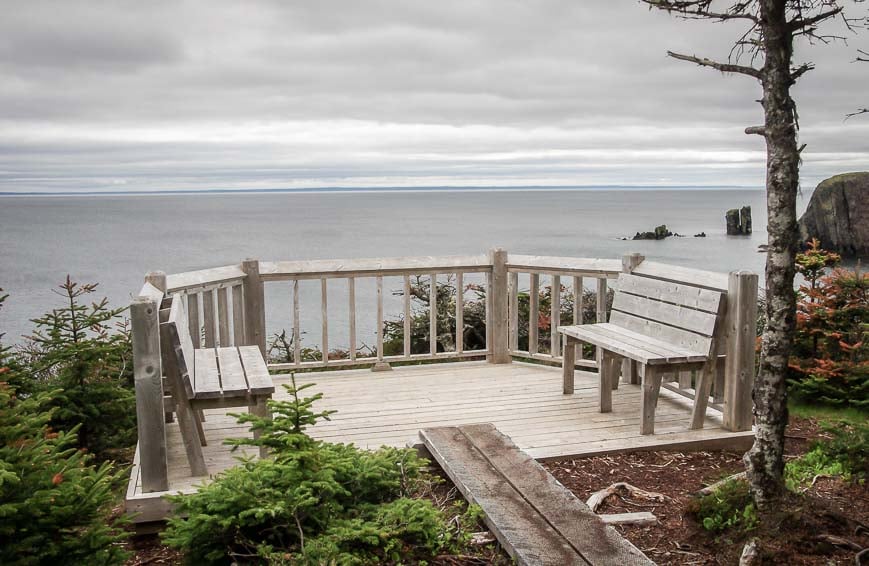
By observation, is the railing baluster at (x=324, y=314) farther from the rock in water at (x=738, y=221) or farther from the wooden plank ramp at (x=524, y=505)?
the rock in water at (x=738, y=221)

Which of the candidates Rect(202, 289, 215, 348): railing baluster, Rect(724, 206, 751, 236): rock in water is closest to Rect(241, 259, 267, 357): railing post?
Rect(202, 289, 215, 348): railing baluster

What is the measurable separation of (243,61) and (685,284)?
13.3m

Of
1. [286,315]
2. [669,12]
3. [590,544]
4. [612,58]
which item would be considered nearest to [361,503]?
[590,544]

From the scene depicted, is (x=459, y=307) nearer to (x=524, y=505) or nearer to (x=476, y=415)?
(x=476, y=415)

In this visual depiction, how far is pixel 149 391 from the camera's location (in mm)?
4082

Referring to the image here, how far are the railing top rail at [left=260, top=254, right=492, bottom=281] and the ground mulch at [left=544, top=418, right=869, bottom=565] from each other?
9.26 feet

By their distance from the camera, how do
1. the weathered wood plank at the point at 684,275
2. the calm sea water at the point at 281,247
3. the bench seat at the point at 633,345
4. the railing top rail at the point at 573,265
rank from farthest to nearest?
the calm sea water at the point at 281,247 → the railing top rail at the point at 573,265 → the weathered wood plank at the point at 684,275 → the bench seat at the point at 633,345

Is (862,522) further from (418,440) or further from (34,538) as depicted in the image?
(34,538)

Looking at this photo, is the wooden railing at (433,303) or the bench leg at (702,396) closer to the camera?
the wooden railing at (433,303)

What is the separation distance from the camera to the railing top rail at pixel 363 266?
6531 mm

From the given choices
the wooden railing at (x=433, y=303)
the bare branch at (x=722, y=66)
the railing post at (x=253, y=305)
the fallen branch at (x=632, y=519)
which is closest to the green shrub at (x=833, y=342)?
the wooden railing at (x=433, y=303)

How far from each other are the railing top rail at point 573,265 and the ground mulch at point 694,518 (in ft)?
6.26

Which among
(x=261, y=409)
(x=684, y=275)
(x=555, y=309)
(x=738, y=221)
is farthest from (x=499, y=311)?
(x=738, y=221)

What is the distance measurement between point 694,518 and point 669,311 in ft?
7.95
